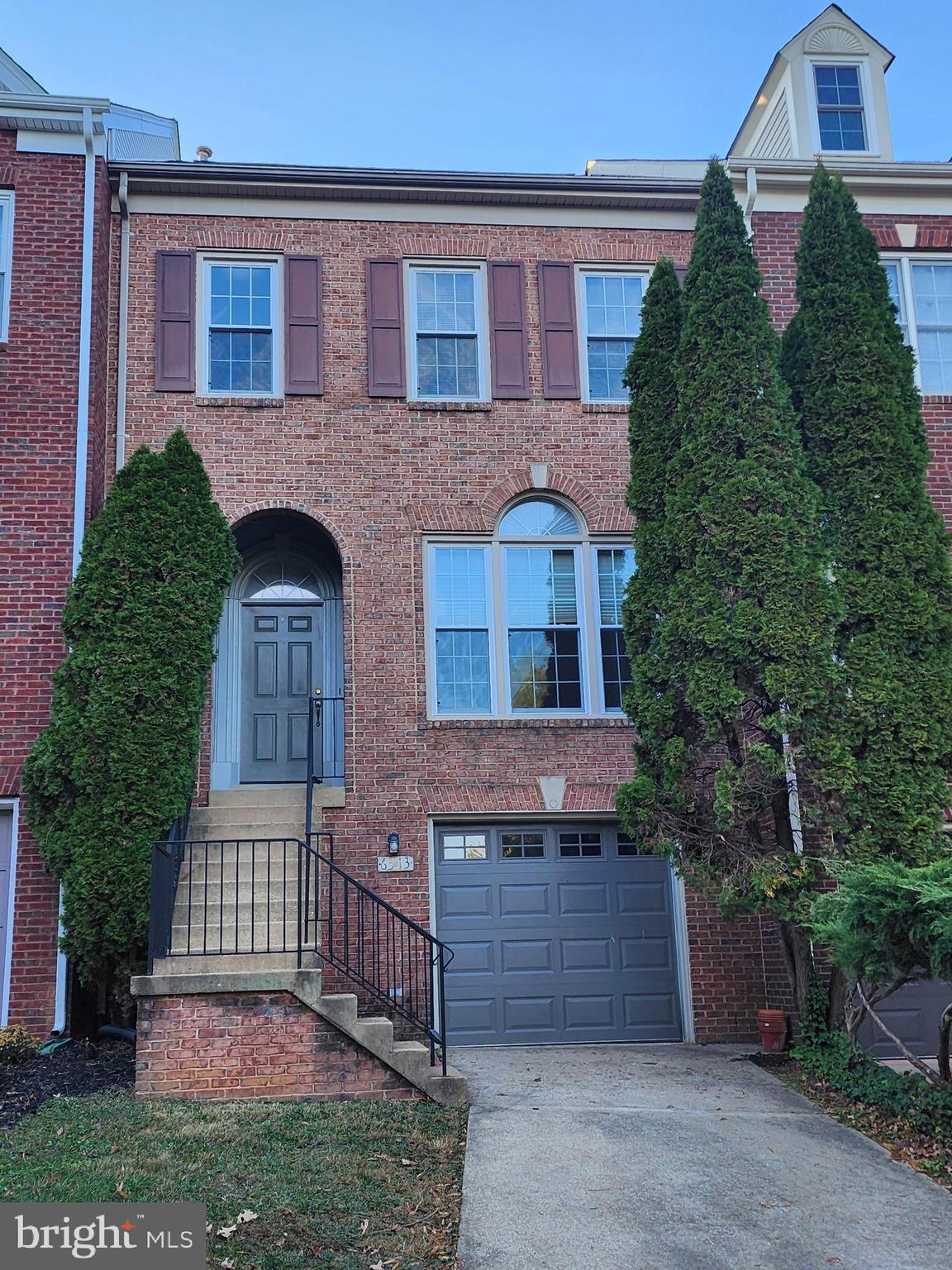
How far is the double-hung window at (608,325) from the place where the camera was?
11.7 metres

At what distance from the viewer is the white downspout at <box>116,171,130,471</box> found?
10.8 metres

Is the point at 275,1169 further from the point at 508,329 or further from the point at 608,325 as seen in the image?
the point at 608,325

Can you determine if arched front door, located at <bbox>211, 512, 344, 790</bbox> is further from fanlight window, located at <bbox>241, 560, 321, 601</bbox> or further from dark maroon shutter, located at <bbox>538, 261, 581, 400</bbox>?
dark maroon shutter, located at <bbox>538, 261, 581, 400</bbox>

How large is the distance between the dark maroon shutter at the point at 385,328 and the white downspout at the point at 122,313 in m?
2.35

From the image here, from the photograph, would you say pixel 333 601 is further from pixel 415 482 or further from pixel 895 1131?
pixel 895 1131

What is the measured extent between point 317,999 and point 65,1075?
2084 mm

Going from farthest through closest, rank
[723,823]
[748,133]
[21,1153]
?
[748,133], [723,823], [21,1153]

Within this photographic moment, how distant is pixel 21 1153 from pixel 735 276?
315 inches

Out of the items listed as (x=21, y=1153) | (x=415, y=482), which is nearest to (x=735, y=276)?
(x=415, y=482)

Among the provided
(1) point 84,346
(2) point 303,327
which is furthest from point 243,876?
(2) point 303,327

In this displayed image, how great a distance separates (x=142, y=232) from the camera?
37.2 ft

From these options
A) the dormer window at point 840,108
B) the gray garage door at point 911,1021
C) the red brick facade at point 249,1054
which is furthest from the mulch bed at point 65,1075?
the dormer window at point 840,108

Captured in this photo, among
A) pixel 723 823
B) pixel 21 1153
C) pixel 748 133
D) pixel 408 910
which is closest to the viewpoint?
pixel 21 1153

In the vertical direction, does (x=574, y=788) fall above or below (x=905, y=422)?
below
